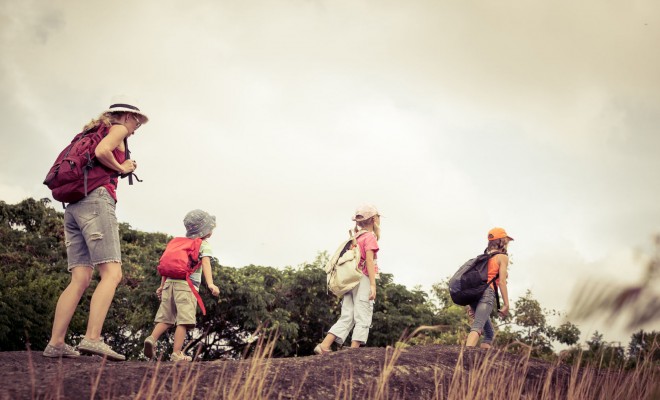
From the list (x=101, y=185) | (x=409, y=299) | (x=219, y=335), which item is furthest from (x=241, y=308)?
(x=101, y=185)

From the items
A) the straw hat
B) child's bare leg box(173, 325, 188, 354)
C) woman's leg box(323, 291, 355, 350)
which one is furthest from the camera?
woman's leg box(323, 291, 355, 350)

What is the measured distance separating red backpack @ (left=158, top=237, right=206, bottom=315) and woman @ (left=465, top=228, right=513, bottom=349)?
320 cm

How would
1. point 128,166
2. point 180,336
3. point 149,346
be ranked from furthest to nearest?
1. point 180,336
2. point 149,346
3. point 128,166

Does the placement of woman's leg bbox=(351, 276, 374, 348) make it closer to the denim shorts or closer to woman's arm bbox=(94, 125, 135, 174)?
the denim shorts

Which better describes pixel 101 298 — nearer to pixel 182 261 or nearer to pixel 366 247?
pixel 182 261

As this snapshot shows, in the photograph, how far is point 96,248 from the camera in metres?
5.46

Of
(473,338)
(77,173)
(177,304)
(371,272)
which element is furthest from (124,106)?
(473,338)

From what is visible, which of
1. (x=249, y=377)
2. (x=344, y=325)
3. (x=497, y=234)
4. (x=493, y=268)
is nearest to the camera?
(x=249, y=377)

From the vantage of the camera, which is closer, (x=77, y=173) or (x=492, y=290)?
(x=77, y=173)

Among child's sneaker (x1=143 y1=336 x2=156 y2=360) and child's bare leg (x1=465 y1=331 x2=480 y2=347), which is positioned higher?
child's bare leg (x1=465 y1=331 x2=480 y2=347)

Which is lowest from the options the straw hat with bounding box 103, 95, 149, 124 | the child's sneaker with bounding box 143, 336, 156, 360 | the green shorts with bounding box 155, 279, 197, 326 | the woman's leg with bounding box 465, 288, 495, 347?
the child's sneaker with bounding box 143, 336, 156, 360

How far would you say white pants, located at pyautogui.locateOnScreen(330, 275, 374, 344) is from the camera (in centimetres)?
740

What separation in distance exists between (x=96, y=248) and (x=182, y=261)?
1762 millimetres

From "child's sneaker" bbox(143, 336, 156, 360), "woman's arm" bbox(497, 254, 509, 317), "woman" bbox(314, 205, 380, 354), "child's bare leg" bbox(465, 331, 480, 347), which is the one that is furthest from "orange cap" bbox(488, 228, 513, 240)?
"child's sneaker" bbox(143, 336, 156, 360)
